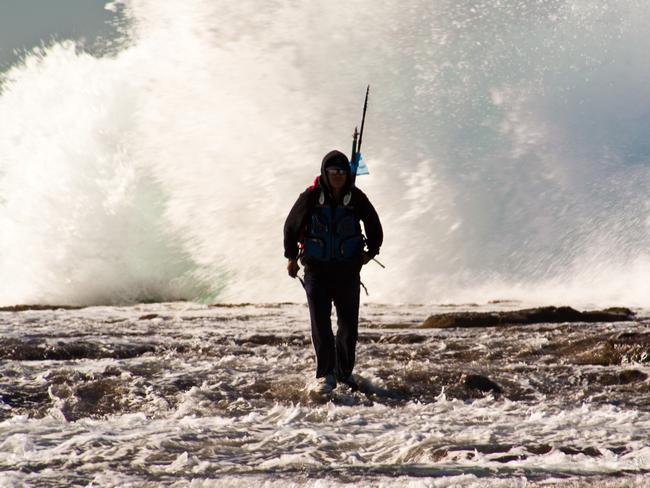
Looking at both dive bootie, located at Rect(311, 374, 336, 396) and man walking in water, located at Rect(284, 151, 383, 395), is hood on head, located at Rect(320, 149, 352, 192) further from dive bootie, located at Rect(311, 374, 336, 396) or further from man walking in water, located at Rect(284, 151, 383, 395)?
dive bootie, located at Rect(311, 374, 336, 396)

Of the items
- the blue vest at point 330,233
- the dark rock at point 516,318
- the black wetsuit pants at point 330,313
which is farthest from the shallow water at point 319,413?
the dark rock at point 516,318

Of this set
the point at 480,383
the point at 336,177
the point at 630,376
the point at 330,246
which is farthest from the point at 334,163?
the point at 630,376

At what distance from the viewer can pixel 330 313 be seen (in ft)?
23.2

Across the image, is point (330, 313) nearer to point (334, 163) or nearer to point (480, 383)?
point (334, 163)

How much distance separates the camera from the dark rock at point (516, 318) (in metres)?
13.8

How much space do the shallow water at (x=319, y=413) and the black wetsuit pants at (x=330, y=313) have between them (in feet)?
1.02

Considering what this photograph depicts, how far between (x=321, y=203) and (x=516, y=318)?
8032mm

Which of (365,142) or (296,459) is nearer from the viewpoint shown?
(296,459)

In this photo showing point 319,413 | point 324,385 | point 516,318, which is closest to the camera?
point 319,413

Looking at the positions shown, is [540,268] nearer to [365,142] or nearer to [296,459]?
[365,142]

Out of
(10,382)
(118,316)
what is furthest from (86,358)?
(118,316)

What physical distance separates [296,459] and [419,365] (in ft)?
12.7

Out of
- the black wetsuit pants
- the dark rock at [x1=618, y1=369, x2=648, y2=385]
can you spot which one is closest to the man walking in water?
the black wetsuit pants

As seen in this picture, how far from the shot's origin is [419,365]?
340 inches
